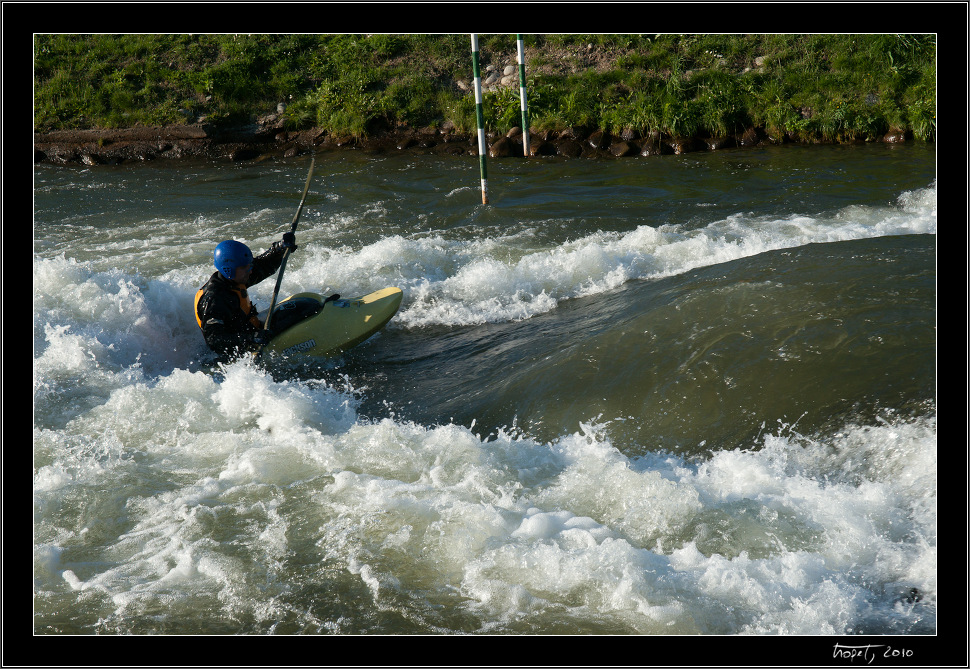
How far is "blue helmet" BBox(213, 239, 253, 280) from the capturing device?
16.8ft

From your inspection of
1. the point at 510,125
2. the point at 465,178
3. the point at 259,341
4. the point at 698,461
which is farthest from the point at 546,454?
the point at 510,125

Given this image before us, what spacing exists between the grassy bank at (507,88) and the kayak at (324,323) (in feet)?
23.2

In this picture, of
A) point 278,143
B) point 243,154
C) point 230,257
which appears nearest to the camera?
point 230,257

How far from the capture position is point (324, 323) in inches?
223

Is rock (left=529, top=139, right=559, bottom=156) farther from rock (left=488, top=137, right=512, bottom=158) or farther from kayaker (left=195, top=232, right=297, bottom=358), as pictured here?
kayaker (left=195, top=232, right=297, bottom=358)

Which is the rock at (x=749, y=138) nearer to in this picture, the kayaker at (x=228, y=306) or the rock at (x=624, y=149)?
the rock at (x=624, y=149)

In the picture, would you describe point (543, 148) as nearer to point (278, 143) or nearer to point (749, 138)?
point (749, 138)

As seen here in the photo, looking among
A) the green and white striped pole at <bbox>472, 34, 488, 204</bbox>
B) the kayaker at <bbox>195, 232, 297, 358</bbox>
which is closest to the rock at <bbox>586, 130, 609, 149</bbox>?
the green and white striped pole at <bbox>472, 34, 488, 204</bbox>

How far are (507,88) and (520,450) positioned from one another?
9805mm

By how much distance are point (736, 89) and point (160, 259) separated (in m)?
8.87

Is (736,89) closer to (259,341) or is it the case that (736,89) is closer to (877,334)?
(877,334)

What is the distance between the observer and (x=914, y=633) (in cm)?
278

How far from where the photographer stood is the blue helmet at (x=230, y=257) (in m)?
5.12

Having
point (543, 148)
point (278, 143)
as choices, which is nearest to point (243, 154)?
point (278, 143)
